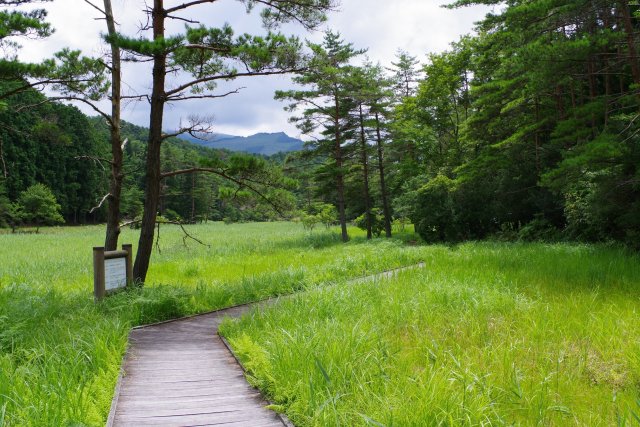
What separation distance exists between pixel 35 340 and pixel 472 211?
735 inches

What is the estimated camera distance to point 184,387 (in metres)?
3.94

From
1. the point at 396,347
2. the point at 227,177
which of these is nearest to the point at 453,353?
the point at 396,347

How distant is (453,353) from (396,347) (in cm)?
59

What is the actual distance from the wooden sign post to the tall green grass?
2.61 meters

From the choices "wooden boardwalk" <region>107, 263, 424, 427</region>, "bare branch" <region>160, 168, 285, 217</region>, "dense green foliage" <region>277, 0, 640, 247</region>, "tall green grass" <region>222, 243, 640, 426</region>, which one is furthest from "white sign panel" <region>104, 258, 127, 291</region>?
"dense green foliage" <region>277, 0, 640, 247</region>

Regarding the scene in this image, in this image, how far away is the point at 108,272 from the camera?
284 inches

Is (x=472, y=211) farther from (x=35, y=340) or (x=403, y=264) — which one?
(x=35, y=340)

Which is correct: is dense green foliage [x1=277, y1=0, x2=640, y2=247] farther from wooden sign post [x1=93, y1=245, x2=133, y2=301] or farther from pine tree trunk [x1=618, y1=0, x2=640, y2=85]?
wooden sign post [x1=93, y1=245, x2=133, y2=301]

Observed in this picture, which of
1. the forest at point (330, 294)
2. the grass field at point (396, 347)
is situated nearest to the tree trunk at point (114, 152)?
the forest at point (330, 294)

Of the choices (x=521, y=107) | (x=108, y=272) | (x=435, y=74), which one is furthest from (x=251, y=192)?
(x=435, y=74)

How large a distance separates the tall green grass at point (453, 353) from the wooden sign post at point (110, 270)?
2.61 m

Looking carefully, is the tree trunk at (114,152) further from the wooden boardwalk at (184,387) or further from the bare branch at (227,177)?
the wooden boardwalk at (184,387)

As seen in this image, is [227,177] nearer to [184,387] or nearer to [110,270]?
[110,270]

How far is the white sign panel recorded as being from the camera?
7.18m
